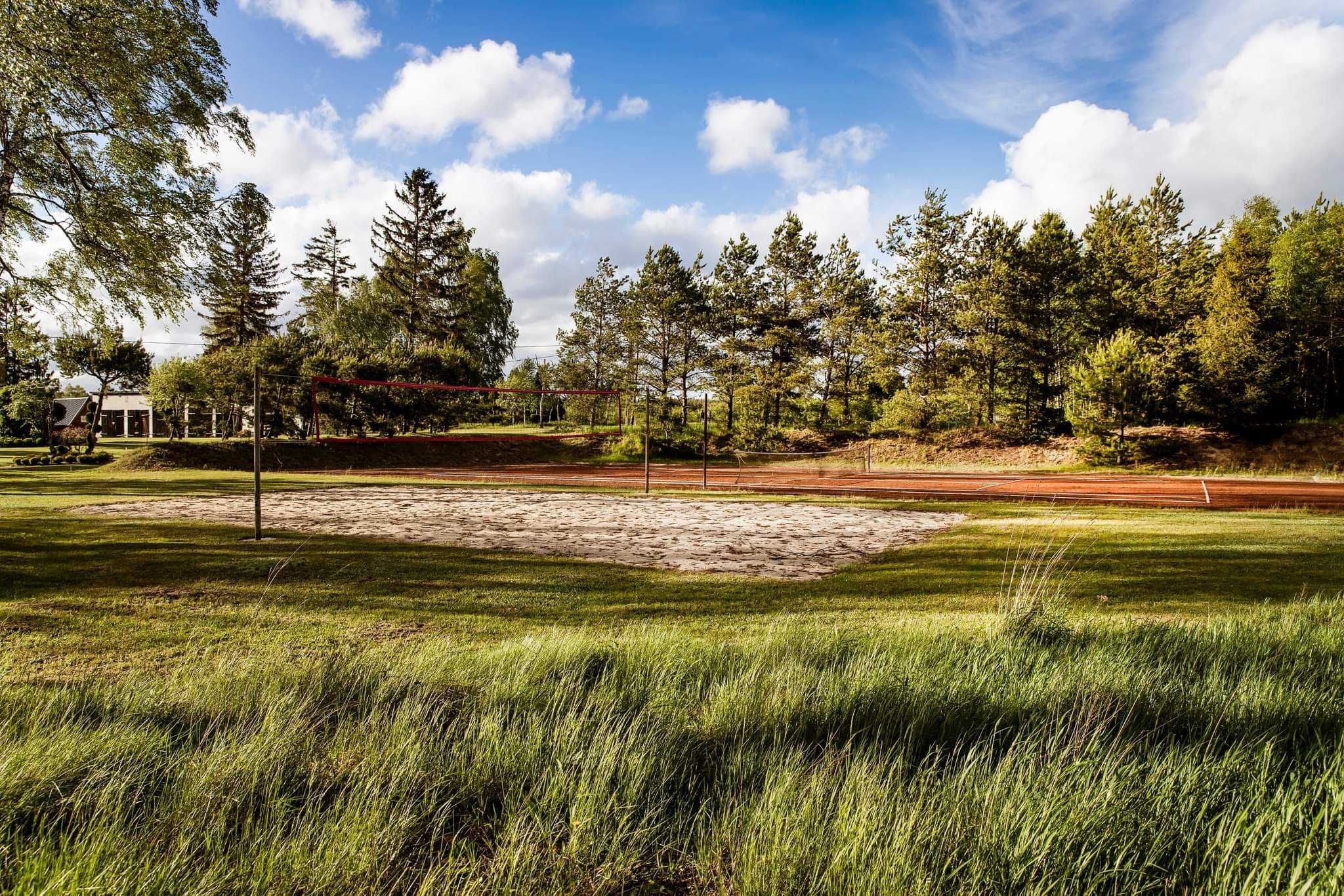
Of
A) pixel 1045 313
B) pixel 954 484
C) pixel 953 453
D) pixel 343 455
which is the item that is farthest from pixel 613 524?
pixel 1045 313

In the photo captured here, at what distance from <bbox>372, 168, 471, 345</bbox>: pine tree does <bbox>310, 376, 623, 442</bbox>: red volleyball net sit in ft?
24.8

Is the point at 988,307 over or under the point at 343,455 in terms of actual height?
over

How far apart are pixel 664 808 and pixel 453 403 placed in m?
29.9

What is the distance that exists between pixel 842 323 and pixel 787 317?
10.7ft

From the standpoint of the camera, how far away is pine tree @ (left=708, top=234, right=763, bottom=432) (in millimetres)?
34719

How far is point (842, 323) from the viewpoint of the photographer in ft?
107

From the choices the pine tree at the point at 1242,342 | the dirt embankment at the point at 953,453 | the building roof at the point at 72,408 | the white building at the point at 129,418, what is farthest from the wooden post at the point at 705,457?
the building roof at the point at 72,408

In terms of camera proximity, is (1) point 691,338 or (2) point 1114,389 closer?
(2) point 1114,389

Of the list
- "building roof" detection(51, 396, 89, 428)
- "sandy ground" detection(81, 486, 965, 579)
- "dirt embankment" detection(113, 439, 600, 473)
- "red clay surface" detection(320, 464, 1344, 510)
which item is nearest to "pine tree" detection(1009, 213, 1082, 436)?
"red clay surface" detection(320, 464, 1344, 510)

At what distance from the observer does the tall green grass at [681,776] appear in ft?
5.85

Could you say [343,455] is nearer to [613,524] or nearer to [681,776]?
[613,524]

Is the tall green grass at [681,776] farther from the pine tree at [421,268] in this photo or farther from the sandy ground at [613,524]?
the pine tree at [421,268]

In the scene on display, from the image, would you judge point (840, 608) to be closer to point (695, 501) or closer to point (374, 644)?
point (374, 644)

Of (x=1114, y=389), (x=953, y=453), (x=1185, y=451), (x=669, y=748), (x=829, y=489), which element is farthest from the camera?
(x=953, y=453)
